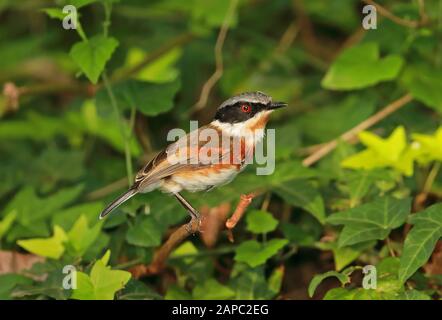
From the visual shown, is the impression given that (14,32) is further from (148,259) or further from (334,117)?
(148,259)

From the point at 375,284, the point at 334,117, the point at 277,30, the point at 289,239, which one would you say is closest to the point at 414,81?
the point at 334,117

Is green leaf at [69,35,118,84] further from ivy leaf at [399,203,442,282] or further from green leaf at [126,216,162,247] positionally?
ivy leaf at [399,203,442,282]

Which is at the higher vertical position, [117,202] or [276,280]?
[117,202]

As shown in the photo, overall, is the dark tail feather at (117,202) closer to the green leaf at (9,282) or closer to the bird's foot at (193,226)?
the bird's foot at (193,226)

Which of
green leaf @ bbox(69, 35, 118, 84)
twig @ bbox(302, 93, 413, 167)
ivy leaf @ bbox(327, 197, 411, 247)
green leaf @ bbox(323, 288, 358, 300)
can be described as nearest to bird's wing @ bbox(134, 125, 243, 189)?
green leaf @ bbox(69, 35, 118, 84)

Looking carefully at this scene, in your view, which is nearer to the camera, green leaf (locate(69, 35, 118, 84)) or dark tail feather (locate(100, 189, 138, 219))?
green leaf (locate(69, 35, 118, 84))

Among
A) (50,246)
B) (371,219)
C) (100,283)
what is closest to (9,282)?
(50,246)

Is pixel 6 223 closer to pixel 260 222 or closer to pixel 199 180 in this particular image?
pixel 199 180
